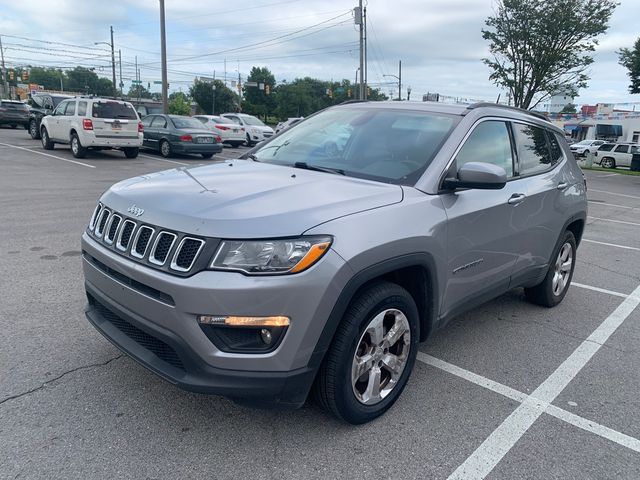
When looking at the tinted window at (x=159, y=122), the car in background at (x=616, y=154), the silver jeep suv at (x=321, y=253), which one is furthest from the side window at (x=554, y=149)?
the car in background at (x=616, y=154)

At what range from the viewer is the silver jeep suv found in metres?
2.39

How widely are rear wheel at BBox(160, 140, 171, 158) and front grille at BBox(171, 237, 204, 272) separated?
16.4 meters

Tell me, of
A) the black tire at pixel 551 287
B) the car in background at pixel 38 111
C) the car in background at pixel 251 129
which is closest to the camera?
the black tire at pixel 551 287

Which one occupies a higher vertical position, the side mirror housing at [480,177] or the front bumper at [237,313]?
the side mirror housing at [480,177]

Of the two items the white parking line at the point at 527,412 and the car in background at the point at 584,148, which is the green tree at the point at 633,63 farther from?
the white parking line at the point at 527,412

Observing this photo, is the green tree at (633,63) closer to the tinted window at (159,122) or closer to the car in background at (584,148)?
the car in background at (584,148)

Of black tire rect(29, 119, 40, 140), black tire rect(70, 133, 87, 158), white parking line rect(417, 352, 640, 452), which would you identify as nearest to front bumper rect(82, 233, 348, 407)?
white parking line rect(417, 352, 640, 452)

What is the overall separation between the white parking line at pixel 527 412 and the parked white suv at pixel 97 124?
573 inches

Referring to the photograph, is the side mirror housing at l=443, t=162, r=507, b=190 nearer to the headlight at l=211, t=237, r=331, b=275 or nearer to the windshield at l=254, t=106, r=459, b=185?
the windshield at l=254, t=106, r=459, b=185

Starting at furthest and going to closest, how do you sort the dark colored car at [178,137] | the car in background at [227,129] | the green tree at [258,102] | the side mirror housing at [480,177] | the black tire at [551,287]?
the green tree at [258,102]
the car in background at [227,129]
the dark colored car at [178,137]
the black tire at [551,287]
the side mirror housing at [480,177]

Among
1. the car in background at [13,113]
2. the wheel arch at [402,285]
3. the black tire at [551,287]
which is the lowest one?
the black tire at [551,287]

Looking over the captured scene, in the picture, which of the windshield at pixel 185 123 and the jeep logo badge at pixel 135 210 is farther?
the windshield at pixel 185 123

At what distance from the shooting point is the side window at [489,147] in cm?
354

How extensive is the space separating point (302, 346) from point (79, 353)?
→ 194 cm
